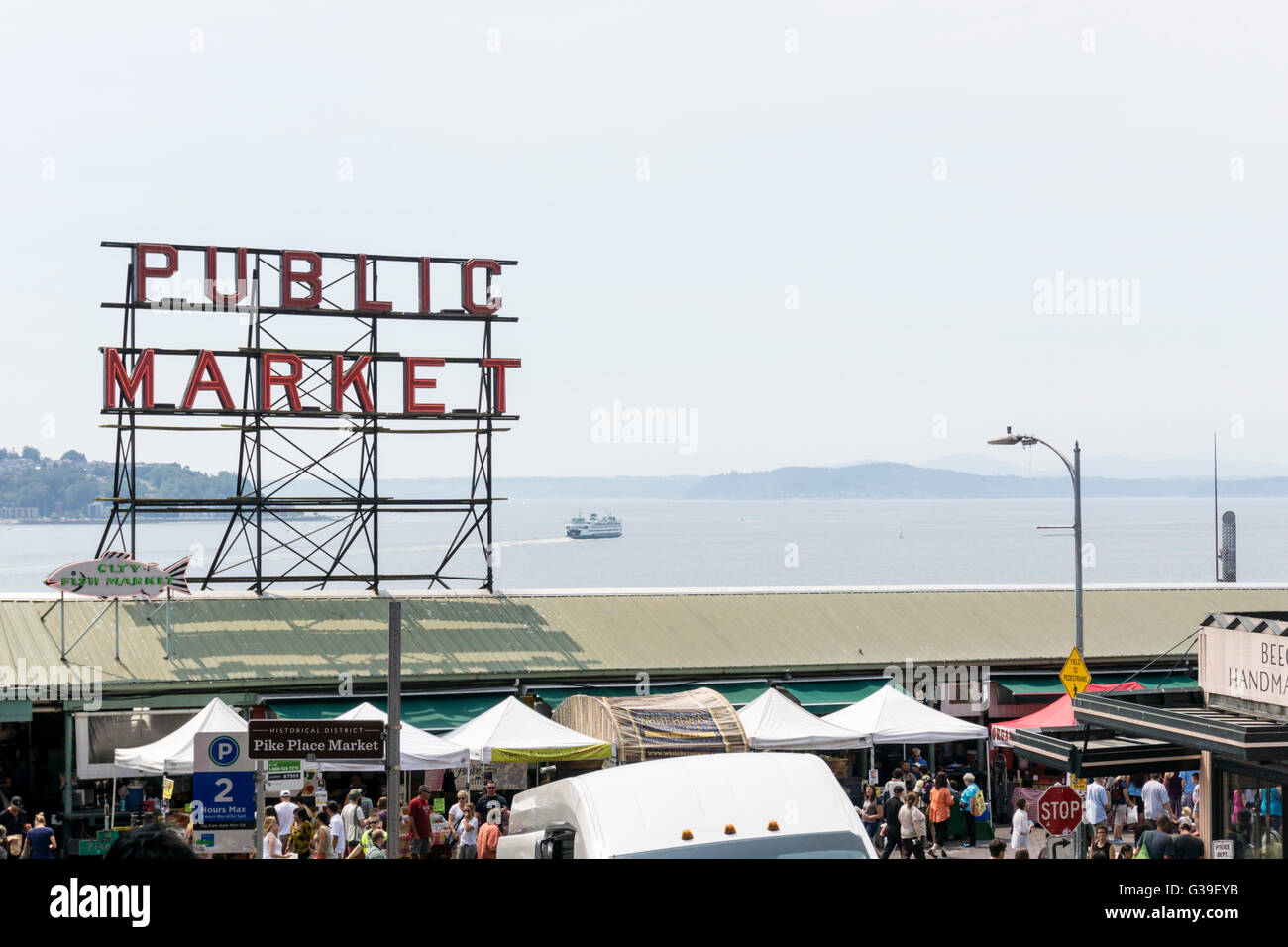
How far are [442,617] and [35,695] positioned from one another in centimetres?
910

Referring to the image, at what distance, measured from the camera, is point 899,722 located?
2552 centimetres

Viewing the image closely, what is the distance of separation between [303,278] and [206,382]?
3841 millimetres

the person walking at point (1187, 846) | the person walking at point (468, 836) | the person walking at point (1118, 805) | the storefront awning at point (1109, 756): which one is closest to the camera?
the person walking at point (1187, 846)

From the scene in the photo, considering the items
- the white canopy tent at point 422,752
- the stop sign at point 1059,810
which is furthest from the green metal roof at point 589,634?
the stop sign at point 1059,810

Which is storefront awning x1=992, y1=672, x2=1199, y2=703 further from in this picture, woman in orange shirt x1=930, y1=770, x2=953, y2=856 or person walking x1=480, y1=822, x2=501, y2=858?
person walking x1=480, y1=822, x2=501, y2=858

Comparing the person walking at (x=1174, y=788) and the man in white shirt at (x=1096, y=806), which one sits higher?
the man in white shirt at (x=1096, y=806)

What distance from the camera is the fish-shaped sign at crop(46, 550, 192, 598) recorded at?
84.3ft

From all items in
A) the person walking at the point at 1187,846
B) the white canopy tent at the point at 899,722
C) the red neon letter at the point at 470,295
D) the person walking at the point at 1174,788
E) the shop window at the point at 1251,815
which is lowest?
the person walking at the point at 1174,788

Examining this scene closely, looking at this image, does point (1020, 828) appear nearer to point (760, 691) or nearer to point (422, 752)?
point (760, 691)

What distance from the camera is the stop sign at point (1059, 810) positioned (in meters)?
15.6

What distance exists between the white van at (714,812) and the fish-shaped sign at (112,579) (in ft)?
57.5

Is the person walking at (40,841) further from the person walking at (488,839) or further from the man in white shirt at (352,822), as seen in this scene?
the person walking at (488,839)

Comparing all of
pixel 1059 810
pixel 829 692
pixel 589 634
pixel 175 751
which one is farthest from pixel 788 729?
pixel 175 751
